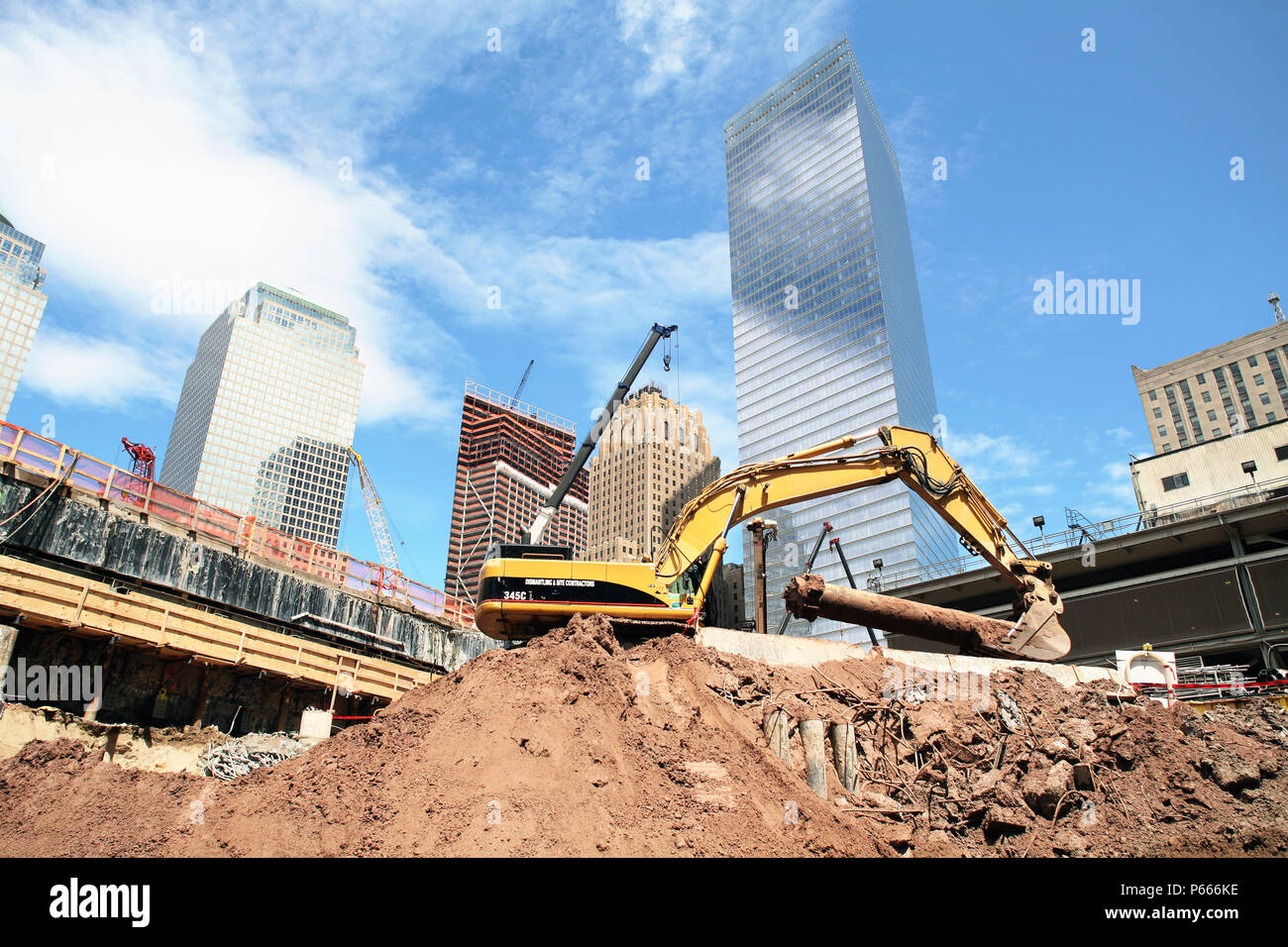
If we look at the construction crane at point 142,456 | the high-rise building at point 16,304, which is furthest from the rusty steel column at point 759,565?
the high-rise building at point 16,304

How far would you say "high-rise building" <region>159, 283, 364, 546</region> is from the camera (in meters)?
163

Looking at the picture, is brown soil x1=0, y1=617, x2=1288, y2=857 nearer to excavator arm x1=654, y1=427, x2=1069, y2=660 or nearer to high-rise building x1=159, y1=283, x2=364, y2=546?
excavator arm x1=654, y1=427, x2=1069, y2=660

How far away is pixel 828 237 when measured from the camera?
11956 cm

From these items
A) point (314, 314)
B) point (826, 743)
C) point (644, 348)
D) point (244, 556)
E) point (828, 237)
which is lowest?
point (826, 743)

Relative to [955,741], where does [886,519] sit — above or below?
above

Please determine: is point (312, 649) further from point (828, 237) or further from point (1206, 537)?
point (828, 237)

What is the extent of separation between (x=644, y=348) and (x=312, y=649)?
20.1m

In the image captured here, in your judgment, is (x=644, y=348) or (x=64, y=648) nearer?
(x=64, y=648)

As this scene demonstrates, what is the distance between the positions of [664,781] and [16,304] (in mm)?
165878

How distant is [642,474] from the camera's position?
472 ft

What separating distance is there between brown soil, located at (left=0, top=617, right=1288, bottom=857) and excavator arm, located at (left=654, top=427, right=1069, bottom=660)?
10.6ft

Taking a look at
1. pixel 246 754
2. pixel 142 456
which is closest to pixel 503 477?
pixel 142 456
